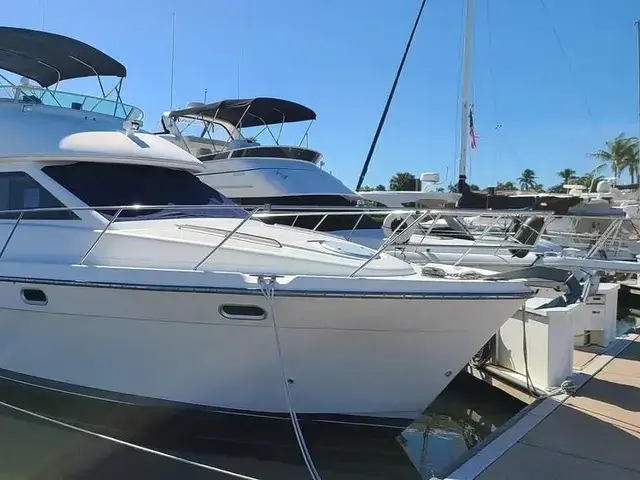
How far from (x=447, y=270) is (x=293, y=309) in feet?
4.69

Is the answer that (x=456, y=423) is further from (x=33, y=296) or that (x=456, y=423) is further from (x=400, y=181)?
(x=400, y=181)

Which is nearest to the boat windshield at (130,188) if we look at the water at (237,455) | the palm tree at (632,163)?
the water at (237,455)

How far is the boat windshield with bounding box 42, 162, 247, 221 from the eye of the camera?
534 centimetres

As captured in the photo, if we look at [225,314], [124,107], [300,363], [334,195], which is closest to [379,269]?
[300,363]

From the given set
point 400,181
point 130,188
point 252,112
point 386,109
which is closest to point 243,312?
point 130,188

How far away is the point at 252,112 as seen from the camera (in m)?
12.6

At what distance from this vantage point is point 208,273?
4.30 m

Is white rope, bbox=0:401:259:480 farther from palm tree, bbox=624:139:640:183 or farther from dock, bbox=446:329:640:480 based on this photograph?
palm tree, bbox=624:139:640:183

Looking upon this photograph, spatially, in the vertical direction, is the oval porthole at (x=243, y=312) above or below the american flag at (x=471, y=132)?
below

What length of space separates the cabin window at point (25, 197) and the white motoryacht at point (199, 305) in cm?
1

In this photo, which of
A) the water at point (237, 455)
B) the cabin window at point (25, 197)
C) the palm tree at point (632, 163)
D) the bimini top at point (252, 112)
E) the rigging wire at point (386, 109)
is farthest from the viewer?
the palm tree at point (632, 163)

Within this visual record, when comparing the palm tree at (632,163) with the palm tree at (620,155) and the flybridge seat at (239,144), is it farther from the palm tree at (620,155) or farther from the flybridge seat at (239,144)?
the flybridge seat at (239,144)

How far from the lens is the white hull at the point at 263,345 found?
4.18 meters

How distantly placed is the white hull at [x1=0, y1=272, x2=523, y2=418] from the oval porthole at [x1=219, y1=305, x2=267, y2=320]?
0.04 m
